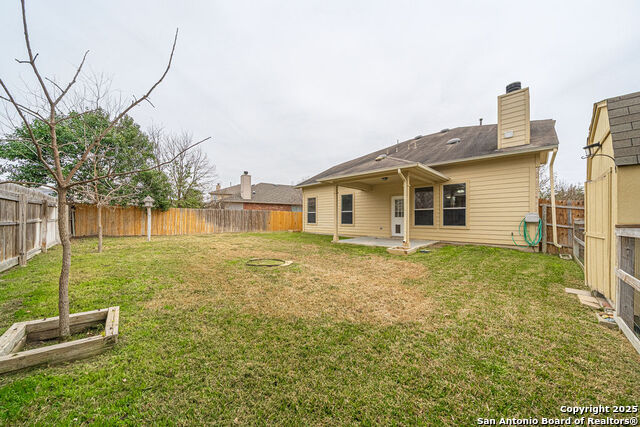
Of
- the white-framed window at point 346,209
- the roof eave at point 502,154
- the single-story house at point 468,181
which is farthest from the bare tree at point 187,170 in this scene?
the roof eave at point 502,154

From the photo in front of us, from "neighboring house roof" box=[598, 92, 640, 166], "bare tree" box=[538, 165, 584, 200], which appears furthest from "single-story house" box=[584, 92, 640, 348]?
"bare tree" box=[538, 165, 584, 200]


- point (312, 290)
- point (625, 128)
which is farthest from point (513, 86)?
point (312, 290)

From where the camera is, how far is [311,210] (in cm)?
1294

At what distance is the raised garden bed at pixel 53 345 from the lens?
5.34ft

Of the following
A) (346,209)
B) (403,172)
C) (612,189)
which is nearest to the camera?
(612,189)

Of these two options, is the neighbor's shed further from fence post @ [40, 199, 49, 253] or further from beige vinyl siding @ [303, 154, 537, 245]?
fence post @ [40, 199, 49, 253]

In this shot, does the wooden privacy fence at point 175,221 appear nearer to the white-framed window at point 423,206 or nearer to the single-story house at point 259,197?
the single-story house at point 259,197

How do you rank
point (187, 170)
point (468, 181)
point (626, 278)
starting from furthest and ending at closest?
point (187, 170)
point (468, 181)
point (626, 278)

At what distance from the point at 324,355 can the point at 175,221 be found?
1393cm

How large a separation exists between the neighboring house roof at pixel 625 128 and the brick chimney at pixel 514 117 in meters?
4.94

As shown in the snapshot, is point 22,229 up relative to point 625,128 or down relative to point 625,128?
down

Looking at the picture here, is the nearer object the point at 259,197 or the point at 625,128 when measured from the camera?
the point at 625,128

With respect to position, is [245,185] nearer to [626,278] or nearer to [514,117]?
[514,117]

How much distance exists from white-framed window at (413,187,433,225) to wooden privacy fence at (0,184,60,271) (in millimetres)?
10330
